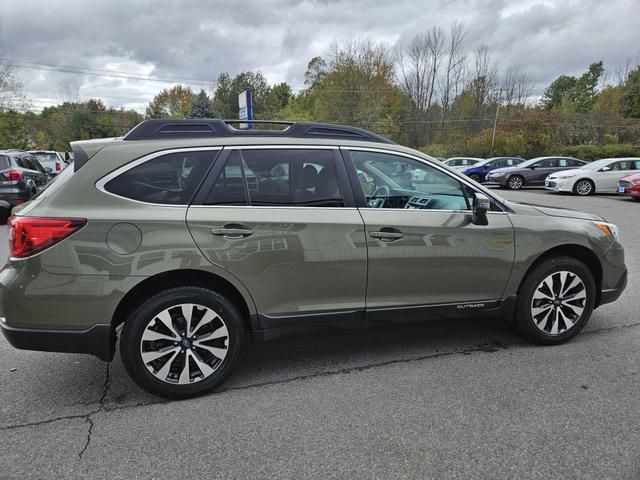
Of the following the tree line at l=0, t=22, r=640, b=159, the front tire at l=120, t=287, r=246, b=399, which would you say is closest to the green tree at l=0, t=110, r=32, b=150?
the tree line at l=0, t=22, r=640, b=159

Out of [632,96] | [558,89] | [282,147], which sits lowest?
[282,147]

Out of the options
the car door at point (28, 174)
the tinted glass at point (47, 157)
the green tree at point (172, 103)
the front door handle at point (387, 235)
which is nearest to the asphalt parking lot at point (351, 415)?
the front door handle at point (387, 235)

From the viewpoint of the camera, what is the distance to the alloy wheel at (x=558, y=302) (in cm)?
359

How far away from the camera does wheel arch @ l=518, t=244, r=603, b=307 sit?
358 centimetres

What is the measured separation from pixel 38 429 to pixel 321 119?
51406mm

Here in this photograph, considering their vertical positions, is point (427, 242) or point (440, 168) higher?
point (440, 168)

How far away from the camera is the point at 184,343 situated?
2830 mm

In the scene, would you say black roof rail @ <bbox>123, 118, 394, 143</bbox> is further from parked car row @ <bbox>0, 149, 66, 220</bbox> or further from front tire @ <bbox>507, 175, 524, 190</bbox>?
front tire @ <bbox>507, 175, 524, 190</bbox>

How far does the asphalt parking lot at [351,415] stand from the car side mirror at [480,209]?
3.57 feet

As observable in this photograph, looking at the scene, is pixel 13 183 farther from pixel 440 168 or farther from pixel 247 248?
pixel 440 168

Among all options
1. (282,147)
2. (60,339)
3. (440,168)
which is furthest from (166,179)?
(440,168)

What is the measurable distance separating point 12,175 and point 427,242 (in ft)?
33.7

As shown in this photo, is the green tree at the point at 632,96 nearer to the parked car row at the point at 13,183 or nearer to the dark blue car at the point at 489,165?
the dark blue car at the point at 489,165

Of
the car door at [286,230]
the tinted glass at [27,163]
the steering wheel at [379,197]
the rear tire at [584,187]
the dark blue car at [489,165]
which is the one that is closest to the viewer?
the car door at [286,230]
